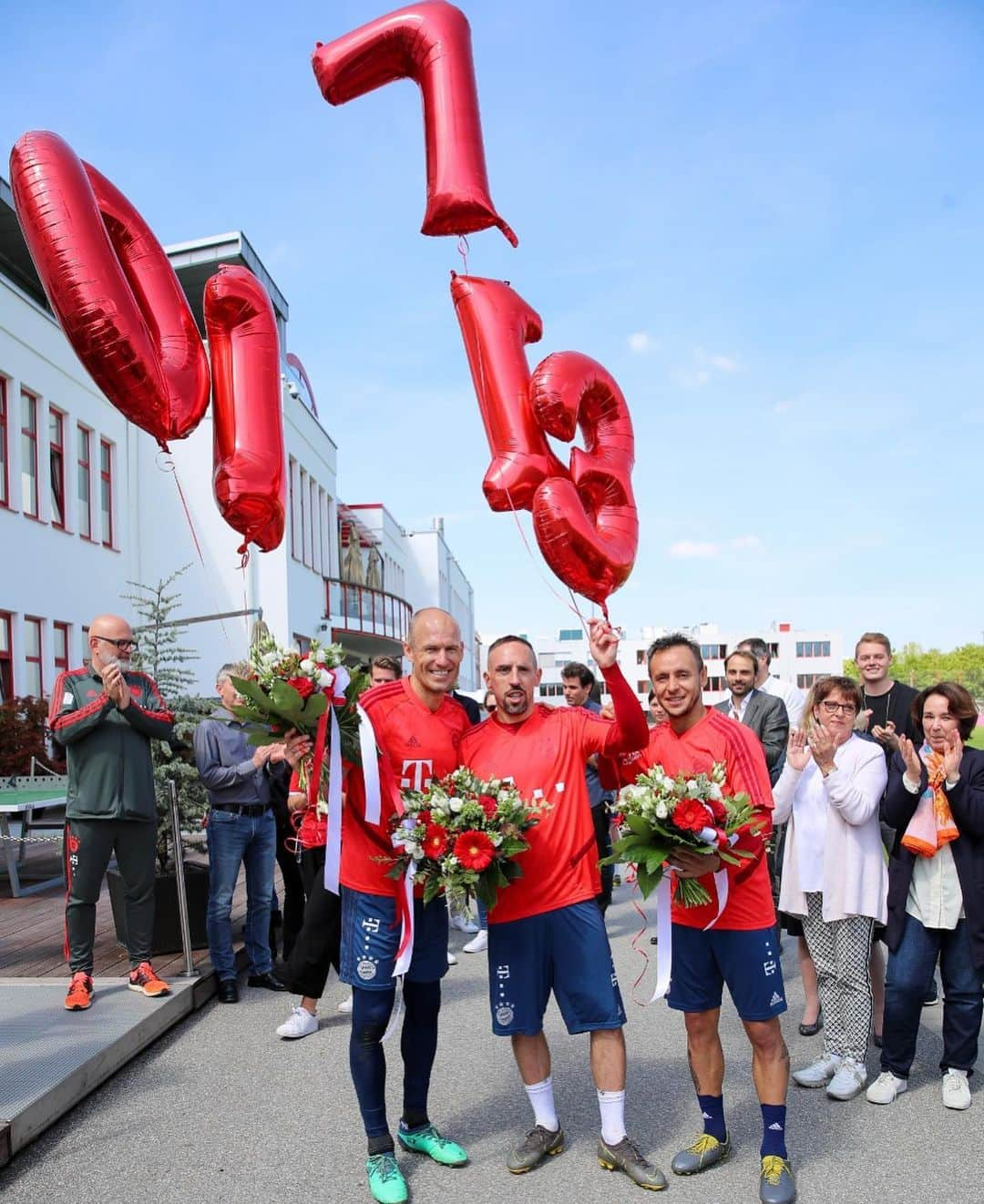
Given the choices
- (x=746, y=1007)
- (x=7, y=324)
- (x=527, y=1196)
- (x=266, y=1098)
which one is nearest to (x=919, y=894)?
(x=746, y=1007)

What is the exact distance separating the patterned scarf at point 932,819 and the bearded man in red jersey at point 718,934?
120 cm

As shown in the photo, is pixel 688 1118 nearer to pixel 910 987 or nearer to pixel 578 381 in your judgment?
pixel 910 987

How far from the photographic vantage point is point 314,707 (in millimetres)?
3945

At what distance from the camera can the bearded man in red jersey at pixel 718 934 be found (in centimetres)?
394

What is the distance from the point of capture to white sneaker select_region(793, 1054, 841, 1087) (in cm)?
499

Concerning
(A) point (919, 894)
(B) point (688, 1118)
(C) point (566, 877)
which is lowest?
(B) point (688, 1118)

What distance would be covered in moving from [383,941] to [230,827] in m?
2.99

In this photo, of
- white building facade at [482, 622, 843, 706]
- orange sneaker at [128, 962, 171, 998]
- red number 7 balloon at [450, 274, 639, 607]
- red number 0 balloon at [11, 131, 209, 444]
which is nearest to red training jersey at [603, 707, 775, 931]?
red number 7 balloon at [450, 274, 639, 607]

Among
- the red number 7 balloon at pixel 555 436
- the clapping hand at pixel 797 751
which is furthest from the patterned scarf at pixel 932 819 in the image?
the red number 7 balloon at pixel 555 436

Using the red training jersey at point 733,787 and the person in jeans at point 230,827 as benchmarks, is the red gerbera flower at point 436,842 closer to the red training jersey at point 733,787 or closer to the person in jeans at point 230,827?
the red training jersey at point 733,787

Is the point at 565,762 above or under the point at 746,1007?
above

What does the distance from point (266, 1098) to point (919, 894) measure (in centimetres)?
329

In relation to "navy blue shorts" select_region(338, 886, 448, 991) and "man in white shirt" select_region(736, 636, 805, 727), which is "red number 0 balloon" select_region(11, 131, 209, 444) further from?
"man in white shirt" select_region(736, 636, 805, 727)

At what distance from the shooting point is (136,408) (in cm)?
559
